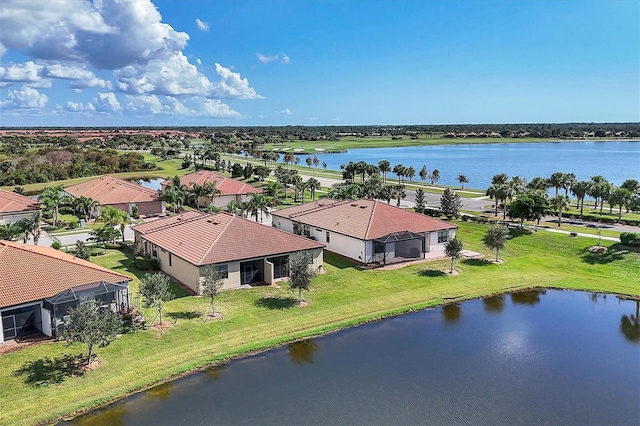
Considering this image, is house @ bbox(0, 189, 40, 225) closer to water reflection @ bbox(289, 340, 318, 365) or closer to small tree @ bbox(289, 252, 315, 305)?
small tree @ bbox(289, 252, 315, 305)

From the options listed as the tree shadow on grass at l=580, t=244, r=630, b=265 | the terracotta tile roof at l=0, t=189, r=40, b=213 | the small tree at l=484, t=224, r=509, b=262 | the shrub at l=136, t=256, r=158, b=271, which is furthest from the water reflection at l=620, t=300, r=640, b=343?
the terracotta tile roof at l=0, t=189, r=40, b=213

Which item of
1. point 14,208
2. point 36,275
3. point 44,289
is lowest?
point 14,208

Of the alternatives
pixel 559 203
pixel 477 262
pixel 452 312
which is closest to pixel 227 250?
pixel 452 312

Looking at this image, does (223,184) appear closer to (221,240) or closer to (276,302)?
(221,240)

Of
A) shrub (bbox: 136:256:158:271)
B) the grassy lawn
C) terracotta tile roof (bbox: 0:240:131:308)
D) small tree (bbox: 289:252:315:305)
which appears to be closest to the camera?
the grassy lawn

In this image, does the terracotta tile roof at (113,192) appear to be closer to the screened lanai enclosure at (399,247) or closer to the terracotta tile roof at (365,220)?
the terracotta tile roof at (365,220)
